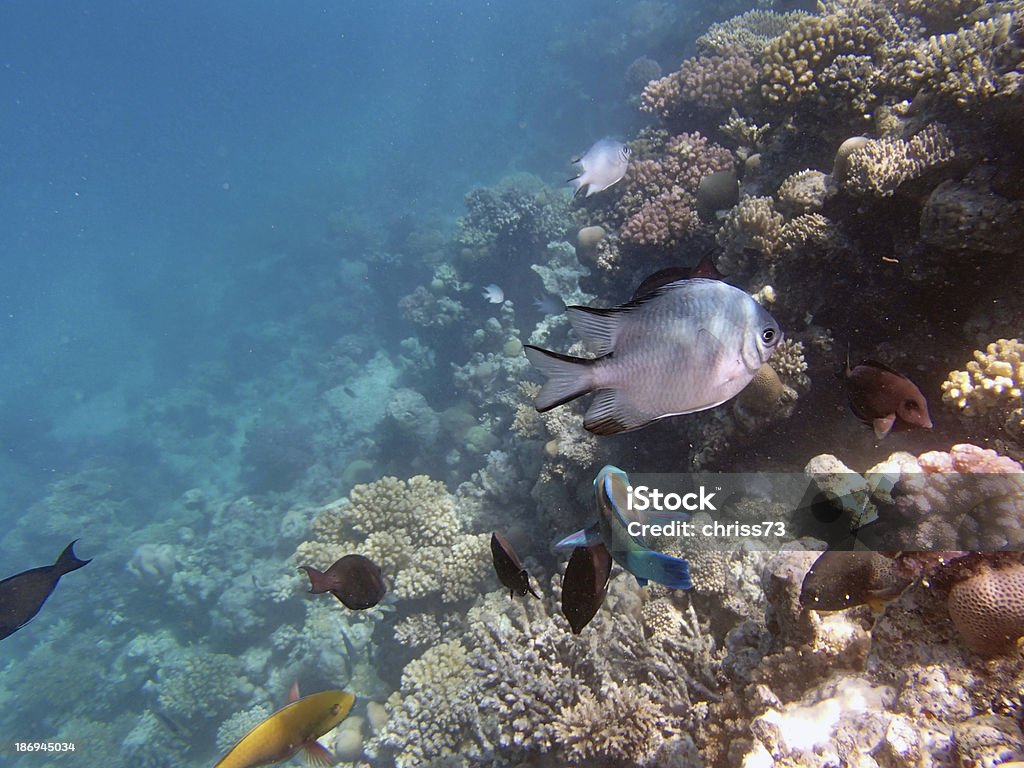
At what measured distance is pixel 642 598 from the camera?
3766mm

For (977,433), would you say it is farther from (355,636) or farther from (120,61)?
(120,61)

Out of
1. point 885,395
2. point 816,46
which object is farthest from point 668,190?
point 885,395


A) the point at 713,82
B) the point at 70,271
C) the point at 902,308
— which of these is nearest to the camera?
the point at 902,308

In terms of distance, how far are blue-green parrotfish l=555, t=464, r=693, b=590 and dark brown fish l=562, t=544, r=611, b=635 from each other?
5 cm

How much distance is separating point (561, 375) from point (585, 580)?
3.68ft

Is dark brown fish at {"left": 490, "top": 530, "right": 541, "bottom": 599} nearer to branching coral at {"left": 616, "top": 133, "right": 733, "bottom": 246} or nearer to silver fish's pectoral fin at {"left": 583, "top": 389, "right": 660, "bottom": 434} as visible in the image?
silver fish's pectoral fin at {"left": 583, "top": 389, "right": 660, "bottom": 434}

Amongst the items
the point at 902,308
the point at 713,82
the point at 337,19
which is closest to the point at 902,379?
the point at 902,308

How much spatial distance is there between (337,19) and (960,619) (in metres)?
138

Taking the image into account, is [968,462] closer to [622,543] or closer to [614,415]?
[622,543]

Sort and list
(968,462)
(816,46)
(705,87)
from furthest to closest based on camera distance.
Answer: (705,87) < (816,46) < (968,462)

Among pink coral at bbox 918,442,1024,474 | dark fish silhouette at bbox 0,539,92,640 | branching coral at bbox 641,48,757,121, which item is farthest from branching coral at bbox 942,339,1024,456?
dark fish silhouette at bbox 0,539,92,640

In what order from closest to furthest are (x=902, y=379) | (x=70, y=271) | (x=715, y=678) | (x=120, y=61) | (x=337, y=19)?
(x=902, y=379), (x=715, y=678), (x=70, y=271), (x=120, y=61), (x=337, y=19)

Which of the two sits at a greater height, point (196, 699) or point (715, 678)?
point (715, 678)

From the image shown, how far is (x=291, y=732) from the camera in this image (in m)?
2.69
